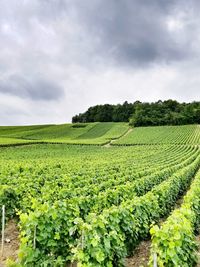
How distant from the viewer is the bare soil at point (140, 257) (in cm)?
938

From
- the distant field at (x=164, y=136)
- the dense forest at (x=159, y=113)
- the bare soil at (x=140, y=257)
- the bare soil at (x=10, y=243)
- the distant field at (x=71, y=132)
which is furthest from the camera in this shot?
the dense forest at (x=159, y=113)

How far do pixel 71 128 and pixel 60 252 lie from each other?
11834cm

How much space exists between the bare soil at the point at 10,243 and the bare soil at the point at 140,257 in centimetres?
348

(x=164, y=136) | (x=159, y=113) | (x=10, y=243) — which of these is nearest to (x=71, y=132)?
(x=164, y=136)

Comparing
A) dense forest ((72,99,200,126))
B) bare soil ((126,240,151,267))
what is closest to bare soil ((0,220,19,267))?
bare soil ((126,240,151,267))

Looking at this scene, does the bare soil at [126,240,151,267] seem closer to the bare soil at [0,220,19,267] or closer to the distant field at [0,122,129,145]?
the bare soil at [0,220,19,267]

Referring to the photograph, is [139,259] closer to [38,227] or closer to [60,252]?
[60,252]

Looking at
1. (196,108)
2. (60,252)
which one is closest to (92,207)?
(60,252)

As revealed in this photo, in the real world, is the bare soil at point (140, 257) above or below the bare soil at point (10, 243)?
below

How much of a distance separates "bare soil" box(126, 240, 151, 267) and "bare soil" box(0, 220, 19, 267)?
348 cm

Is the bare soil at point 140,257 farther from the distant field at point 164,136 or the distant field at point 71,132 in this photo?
the distant field at point 71,132

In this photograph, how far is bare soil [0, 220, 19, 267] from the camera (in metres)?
9.62

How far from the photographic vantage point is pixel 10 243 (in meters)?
10.8

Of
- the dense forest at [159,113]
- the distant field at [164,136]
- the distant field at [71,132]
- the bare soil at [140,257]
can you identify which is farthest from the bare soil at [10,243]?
the dense forest at [159,113]
